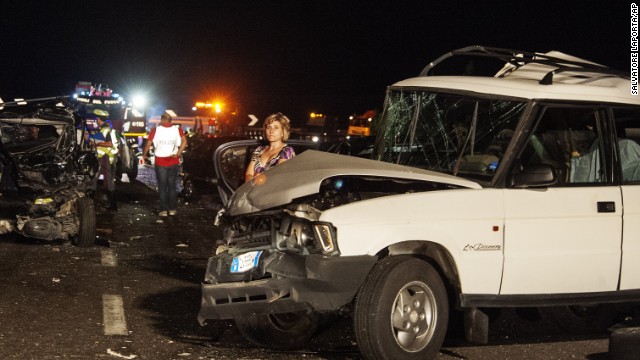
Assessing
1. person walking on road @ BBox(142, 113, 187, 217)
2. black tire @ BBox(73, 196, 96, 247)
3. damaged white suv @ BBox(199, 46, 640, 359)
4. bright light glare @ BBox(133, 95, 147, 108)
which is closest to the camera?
damaged white suv @ BBox(199, 46, 640, 359)

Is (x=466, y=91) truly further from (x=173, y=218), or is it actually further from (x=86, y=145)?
(x=173, y=218)

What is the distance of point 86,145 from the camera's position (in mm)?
14961

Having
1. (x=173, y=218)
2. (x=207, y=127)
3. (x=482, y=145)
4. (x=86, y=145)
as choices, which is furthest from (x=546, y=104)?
(x=207, y=127)

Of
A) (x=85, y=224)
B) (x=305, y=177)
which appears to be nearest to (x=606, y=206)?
(x=305, y=177)

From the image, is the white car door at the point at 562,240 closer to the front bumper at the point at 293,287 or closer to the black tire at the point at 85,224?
the front bumper at the point at 293,287

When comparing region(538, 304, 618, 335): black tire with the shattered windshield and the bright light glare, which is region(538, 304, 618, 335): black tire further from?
the bright light glare

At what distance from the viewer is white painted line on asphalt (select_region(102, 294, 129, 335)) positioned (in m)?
7.89

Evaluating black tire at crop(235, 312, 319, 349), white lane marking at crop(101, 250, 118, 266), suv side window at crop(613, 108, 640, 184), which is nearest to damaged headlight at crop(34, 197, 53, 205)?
white lane marking at crop(101, 250, 118, 266)

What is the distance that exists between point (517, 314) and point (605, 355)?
1.67 meters

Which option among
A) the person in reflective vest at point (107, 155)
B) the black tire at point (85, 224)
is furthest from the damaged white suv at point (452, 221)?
the person in reflective vest at point (107, 155)

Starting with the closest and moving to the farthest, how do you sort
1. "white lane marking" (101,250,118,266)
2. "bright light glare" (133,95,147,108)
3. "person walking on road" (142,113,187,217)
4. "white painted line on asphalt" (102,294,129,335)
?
"white painted line on asphalt" (102,294,129,335) < "white lane marking" (101,250,118,266) < "person walking on road" (142,113,187,217) < "bright light glare" (133,95,147,108)

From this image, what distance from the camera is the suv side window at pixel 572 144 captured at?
24.4ft

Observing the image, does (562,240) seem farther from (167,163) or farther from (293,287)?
(167,163)

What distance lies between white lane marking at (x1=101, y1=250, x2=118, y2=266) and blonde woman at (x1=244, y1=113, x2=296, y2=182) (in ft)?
9.55
